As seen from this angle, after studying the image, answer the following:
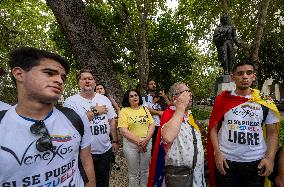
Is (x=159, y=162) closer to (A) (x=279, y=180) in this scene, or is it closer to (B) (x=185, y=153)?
(B) (x=185, y=153)

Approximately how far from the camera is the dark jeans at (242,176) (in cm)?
348

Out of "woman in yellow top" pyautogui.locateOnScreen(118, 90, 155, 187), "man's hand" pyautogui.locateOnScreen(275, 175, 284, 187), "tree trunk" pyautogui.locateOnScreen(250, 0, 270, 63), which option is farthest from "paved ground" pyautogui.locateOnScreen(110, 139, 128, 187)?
"tree trunk" pyautogui.locateOnScreen(250, 0, 270, 63)

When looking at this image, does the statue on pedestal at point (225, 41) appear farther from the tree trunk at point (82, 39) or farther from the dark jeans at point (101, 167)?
the dark jeans at point (101, 167)

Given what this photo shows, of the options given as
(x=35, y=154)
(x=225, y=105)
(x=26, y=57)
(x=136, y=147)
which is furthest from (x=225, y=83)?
(x=35, y=154)

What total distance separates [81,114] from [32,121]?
1.16 ft

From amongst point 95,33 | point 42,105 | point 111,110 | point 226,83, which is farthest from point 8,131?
point 95,33

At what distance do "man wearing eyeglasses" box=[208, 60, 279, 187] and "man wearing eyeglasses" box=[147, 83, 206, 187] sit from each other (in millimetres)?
342

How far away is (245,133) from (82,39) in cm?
676

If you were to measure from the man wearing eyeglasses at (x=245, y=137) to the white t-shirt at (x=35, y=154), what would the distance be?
198 cm

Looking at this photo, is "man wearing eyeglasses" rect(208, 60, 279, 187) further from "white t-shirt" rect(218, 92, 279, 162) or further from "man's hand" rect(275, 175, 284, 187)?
"man's hand" rect(275, 175, 284, 187)

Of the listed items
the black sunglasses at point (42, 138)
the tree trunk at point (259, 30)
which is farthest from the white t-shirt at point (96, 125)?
the tree trunk at point (259, 30)

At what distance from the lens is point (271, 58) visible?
3009cm

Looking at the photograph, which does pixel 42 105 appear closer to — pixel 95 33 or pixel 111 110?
Answer: pixel 111 110

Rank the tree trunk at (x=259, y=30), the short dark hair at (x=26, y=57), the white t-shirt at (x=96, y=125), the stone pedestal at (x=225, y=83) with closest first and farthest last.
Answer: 1. the short dark hair at (x=26, y=57)
2. the white t-shirt at (x=96, y=125)
3. the stone pedestal at (x=225, y=83)
4. the tree trunk at (x=259, y=30)
